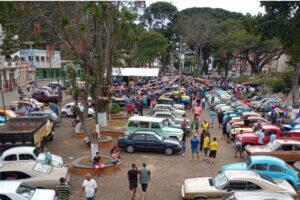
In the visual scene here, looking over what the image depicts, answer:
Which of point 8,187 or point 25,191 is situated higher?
point 8,187

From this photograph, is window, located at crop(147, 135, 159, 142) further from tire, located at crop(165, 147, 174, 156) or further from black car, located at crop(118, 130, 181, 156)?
tire, located at crop(165, 147, 174, 156)

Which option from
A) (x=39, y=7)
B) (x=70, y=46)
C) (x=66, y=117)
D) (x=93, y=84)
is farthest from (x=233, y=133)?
(x=66, y=117)

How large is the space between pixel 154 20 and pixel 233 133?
68.2 meters

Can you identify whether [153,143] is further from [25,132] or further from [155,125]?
[25,132]

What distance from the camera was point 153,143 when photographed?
65.9 feet

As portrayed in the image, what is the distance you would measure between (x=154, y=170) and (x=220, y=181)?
16.9ft

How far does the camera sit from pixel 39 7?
17.7m

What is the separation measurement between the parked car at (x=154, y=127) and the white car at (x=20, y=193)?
1143 centimetres

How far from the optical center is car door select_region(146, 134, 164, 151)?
20031 millimetres

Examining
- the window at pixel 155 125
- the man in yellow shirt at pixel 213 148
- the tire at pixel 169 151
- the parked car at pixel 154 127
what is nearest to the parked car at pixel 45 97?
the parked car at pixel 154 127

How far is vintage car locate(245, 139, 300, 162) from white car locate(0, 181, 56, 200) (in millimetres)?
10298

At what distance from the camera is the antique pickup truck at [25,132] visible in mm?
18578

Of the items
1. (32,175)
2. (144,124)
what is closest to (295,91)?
(144,124)

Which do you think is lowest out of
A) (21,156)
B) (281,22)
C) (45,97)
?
(45,97)
